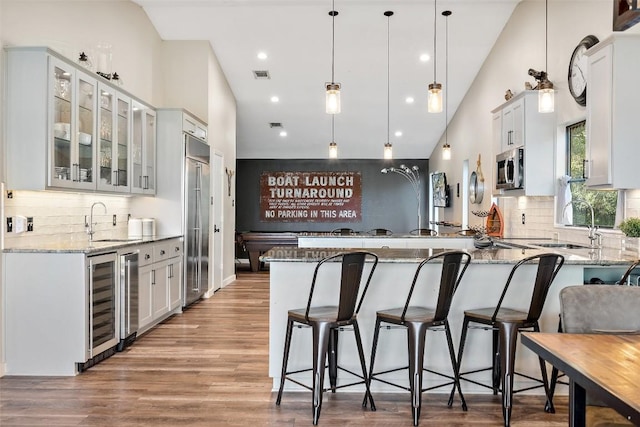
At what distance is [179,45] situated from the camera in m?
7.41

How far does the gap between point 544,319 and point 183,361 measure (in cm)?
269

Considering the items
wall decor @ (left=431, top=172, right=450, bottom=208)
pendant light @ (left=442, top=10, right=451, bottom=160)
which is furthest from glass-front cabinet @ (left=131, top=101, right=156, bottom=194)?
wall decor @ (left=431, top=172, right=450, bottom=208)

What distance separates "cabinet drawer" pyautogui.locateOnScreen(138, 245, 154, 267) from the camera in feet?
16.0

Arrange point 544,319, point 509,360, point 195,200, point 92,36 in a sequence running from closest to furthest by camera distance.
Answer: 1. point 509,360
2. point 544,319
3. point 92,36
4. point 195,200

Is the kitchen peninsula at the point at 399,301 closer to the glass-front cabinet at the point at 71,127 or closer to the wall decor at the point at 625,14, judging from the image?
the glass-front cabinet at the point at 71,127

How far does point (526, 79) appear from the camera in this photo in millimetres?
6340

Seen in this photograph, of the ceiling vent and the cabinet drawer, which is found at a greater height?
the ceiling vent

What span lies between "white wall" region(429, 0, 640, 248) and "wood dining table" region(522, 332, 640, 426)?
2.79 m

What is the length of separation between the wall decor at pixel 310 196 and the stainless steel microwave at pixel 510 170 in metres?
6.56

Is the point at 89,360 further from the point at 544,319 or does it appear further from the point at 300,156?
the point at 300,156

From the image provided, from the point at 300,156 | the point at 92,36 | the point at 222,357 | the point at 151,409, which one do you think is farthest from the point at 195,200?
the point at 300,156

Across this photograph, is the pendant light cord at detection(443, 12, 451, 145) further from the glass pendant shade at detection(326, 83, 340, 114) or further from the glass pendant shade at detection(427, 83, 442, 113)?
the glass pendant shade at detection(326, 83, 340, 114)

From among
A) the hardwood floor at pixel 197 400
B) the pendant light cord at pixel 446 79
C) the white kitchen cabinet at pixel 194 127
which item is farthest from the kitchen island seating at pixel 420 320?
the pendant light cord at pixel 446 79

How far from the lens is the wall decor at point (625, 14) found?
4.41ft
